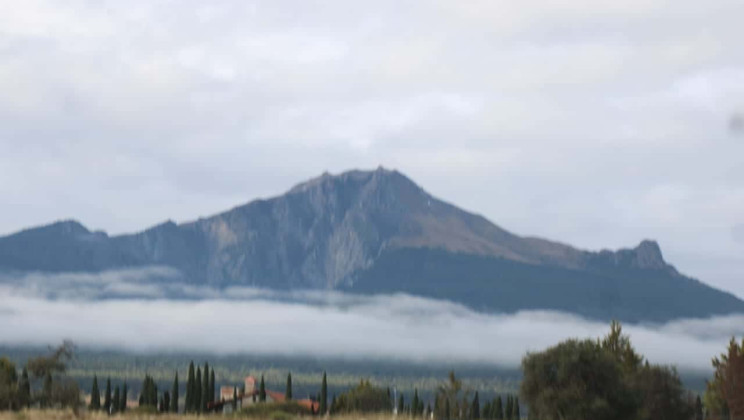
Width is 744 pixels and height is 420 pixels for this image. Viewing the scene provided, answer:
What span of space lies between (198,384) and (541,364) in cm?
5683

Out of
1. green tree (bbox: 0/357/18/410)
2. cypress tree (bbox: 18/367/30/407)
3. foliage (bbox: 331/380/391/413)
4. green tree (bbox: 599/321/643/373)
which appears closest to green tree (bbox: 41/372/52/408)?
cypress tree (bbox: 18/367/30/407)

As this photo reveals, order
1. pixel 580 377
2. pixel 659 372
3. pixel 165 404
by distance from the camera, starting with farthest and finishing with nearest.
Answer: pixel 165 404
pixel 659 372
pixel 580 377

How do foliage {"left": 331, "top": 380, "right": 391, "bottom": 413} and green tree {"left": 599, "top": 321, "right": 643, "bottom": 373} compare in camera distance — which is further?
foliage {"left": 331, "top": 380, "right": 391, "bottom": 413}

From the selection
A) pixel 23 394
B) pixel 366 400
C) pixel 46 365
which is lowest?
pixel 366 400

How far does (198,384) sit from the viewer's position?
136m

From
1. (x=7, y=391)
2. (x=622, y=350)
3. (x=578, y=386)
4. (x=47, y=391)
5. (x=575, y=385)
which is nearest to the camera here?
A: (x=7, y=391)

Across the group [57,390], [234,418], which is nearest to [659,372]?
[57,390]

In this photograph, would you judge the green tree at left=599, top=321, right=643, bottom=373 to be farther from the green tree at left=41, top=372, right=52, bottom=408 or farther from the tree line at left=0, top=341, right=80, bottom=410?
the green tree at left=41, top=372, right=52, bottom=408

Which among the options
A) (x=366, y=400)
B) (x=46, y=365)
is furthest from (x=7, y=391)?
(x=366, y=400)

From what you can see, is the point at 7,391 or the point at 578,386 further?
the point at 578,386

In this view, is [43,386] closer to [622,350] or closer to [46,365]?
[46,365]

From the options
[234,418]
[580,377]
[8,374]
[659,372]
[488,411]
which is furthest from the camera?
[488,411]

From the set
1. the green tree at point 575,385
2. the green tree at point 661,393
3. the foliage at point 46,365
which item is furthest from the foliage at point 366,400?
the green tree at point 575,385

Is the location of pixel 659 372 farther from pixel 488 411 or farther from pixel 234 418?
pixel 234 418
